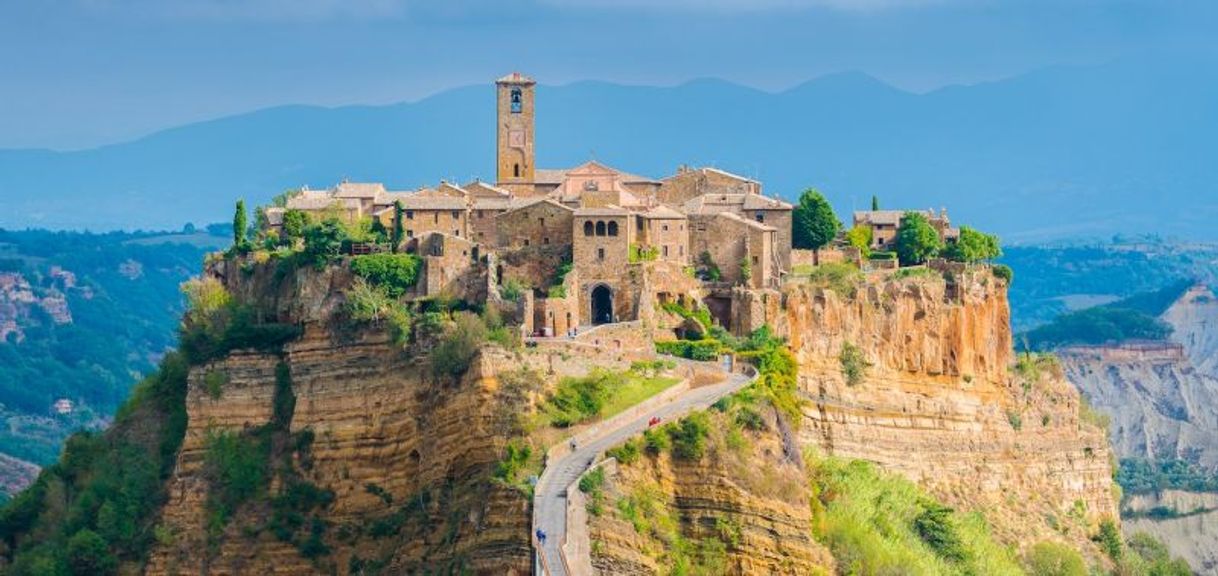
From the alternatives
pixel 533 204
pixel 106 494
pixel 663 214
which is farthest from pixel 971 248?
pixel 106 494

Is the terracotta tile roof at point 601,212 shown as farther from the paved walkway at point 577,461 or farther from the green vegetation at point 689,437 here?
the green vegetation at point 689,437

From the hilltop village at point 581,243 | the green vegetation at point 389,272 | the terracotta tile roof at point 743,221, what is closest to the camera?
the green vegetation at point 389,272

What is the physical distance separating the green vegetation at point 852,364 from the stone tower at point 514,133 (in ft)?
43.9

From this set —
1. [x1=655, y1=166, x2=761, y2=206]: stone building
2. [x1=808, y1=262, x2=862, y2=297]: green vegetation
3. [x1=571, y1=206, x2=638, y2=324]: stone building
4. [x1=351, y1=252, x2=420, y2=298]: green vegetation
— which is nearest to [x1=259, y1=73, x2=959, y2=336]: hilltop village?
[x1=571, y1=206, x2=638, y2=324]: stone building

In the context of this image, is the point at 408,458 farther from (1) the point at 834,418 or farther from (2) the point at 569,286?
(1) the point at 834,418

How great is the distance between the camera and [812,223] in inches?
3243

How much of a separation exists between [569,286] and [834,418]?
32.5ft

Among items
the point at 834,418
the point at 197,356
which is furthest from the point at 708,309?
the point at 197,356

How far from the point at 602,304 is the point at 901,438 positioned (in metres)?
11.9

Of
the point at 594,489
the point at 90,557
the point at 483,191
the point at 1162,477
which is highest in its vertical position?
the point at 483,191

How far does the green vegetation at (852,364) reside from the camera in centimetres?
7712

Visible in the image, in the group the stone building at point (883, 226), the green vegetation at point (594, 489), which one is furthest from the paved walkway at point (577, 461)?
the stone building at point (883, 226)

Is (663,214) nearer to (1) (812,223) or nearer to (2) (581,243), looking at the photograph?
(2) (581,243)

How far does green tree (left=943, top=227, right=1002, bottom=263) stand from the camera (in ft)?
286
